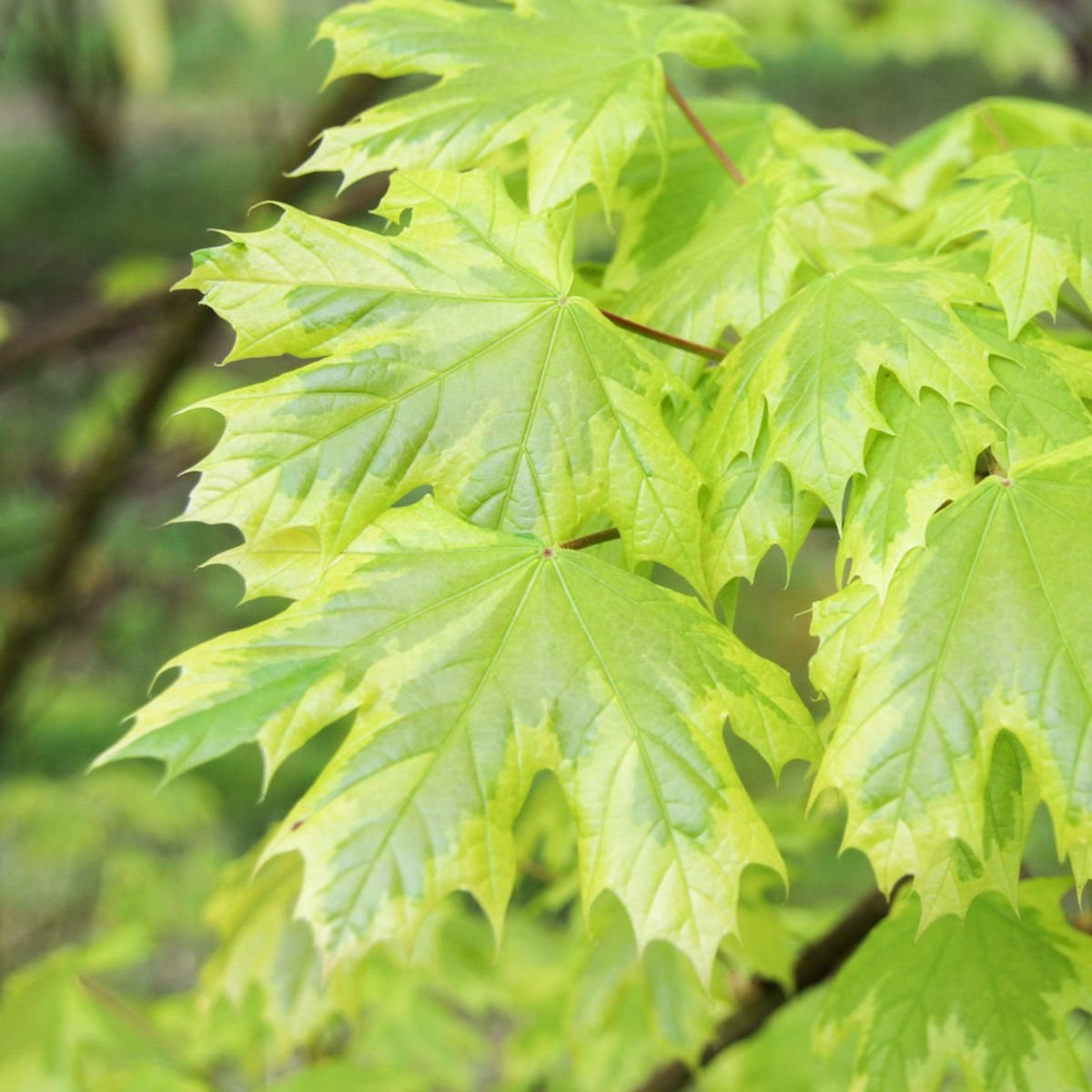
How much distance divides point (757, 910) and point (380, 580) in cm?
57

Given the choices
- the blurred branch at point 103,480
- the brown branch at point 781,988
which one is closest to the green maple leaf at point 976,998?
the brown branch at point 781,988

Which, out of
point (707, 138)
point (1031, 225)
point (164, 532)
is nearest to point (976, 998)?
point (1031, 225)

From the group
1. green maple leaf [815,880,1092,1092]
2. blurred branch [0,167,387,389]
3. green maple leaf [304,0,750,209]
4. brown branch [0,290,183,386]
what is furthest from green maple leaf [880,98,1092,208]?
brown branch [0,290,183,386]

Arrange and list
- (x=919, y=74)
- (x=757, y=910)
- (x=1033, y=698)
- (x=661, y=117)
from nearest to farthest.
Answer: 1. (x=1033, y=698)
2. (x=661, y=117)
3. (x=757, y=910)
4. (x=919, y=74)

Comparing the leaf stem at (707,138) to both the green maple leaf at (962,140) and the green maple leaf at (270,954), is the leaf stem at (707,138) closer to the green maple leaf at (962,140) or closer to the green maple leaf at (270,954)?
the green maple leaf at (962,140)

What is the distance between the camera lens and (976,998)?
78 centimetres

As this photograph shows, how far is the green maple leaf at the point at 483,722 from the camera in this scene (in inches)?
22.9

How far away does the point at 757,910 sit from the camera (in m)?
1.03

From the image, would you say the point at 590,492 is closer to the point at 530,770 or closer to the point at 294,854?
the point at 530,770

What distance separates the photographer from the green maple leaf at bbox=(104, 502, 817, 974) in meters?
0.58

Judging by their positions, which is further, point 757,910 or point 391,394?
point 757,910

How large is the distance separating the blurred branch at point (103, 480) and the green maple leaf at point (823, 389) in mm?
1135

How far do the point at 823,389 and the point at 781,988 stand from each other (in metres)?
0.62

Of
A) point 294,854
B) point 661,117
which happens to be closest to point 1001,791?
point 661,117
